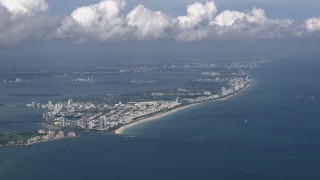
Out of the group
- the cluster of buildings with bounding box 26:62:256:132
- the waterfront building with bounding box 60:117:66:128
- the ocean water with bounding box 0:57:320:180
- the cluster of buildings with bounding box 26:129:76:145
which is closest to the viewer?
the ocean water with bounding box 0:57:320:180

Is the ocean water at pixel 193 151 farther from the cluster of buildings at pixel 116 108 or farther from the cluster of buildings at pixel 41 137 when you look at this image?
the cluster of buildings at pixel 116 108

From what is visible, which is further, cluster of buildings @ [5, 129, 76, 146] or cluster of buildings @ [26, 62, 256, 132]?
cluster of buildings @ [26, 62, 256, 132]

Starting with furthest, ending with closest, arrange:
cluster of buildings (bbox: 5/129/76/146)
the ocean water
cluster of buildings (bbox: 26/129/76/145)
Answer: cluster of buildings (bbox: 26/129/76/145) < cluster of buildings (bbox: 5/129/76/146) < the ocean water

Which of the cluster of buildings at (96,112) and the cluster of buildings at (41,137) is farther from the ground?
the cluster of buildings at (96,112)

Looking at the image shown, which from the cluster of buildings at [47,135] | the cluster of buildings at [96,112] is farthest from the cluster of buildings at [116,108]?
the cluster of buildings at [47,135]

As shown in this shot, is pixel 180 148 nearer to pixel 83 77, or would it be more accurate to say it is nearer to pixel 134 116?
pixel 134 116

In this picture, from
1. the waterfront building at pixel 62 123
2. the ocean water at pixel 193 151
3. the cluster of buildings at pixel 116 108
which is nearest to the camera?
the ocean water at pixel 193 151

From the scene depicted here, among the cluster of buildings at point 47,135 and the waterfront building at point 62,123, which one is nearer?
the cluster of buildings at point 47,135

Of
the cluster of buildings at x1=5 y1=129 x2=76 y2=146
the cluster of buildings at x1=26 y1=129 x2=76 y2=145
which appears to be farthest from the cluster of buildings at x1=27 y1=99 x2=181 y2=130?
the cluster of buildings at x1=5 y1=129 x2=76 y2=146

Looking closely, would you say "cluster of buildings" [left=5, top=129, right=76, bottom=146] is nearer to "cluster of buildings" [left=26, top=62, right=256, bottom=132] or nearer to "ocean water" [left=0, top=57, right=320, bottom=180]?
"ocean water" [left=0, top=57, right=320, bottom=180]

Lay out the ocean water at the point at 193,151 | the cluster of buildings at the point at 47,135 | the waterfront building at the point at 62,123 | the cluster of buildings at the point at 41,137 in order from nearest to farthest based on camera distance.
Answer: the ocean water at the point at 193,151 → the cluster of buildings at the point at 41,137 → the cluster of buildings at the point at 47,135 → the waterfront building at the point at 62,123
